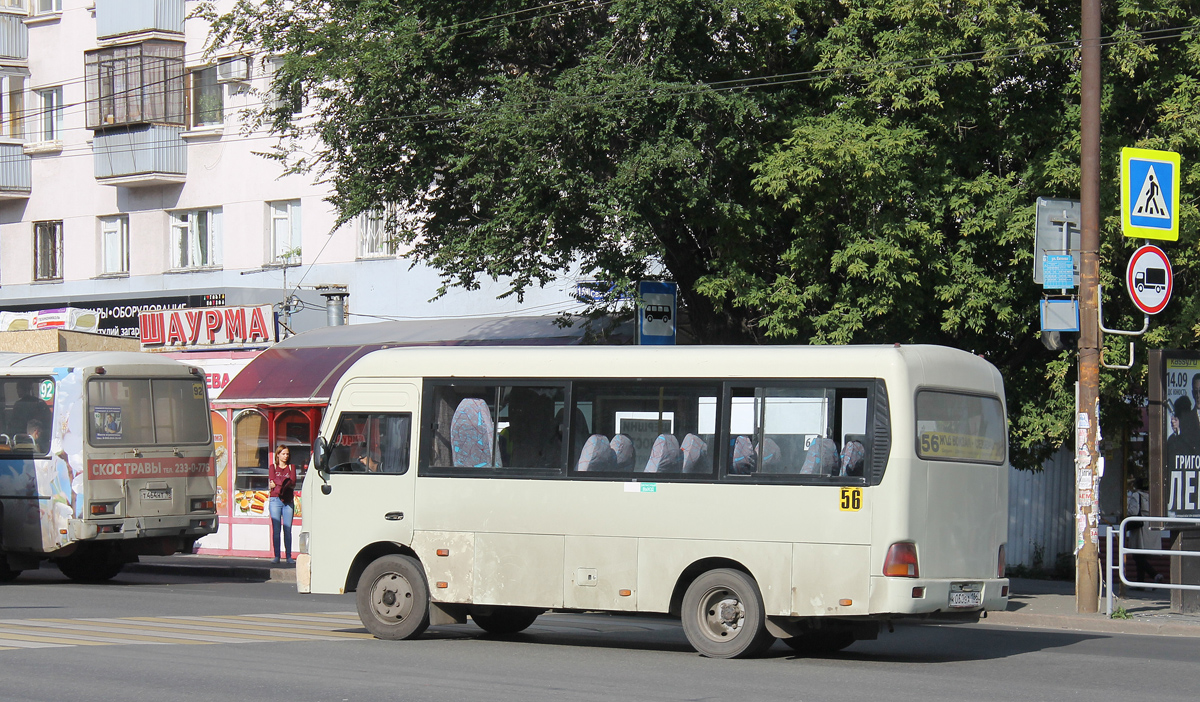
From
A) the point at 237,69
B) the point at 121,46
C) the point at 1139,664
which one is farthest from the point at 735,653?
the point at 121,46

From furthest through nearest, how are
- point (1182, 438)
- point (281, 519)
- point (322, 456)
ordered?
1. point (281, 519)
2. point (1182, 438)
3. point (322, 456)

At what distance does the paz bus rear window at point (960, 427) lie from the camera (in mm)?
11344

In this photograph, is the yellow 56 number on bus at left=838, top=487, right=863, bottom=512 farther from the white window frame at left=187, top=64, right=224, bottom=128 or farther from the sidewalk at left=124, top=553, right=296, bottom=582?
the white window frame at left=187, top=64, right=224, bottom=128

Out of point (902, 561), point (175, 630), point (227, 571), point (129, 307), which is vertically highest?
point (129, 307)

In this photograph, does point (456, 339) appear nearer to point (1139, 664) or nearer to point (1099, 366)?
point (1099, 366)

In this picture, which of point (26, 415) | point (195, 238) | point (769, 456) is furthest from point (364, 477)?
point (195, 238)

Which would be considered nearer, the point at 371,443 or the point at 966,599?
the point at 966,599

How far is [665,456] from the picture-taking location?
39.3 ft

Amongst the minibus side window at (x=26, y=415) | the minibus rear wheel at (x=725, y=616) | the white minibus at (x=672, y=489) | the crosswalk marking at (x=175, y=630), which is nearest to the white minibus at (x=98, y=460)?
the minibus side window at (x=26, y=415)

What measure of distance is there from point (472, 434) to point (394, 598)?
1.63 meters

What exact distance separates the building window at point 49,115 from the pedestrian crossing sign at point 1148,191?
3048 cm

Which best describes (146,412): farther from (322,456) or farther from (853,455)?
(853,455)

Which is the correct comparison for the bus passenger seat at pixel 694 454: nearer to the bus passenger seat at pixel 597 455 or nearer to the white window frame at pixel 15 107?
the bus passenger seat at pixel 597 455

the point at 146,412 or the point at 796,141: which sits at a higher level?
the point at 796,141
